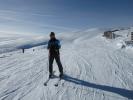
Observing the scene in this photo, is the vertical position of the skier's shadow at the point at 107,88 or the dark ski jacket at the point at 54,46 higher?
the dark ski jacket at the point at 54,46

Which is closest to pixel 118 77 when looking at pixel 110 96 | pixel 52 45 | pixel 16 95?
pixel 110 96

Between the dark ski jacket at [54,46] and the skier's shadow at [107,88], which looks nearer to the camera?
the skier's shadow at [107,88]

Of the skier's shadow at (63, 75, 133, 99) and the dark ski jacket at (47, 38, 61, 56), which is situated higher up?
the dark ski jacket at (47, 38, 61, 56)

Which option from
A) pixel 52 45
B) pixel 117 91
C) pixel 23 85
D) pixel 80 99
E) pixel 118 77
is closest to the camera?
pixel 80 99

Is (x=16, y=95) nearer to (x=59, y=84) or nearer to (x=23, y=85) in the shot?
(x=23, y=85)

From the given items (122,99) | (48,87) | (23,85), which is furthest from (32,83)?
(122,99)

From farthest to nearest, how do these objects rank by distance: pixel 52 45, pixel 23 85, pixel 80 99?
pixel 52 45, pixel 23 85, pixel 80 99

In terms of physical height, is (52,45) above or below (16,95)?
above

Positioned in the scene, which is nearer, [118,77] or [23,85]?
[23,85]

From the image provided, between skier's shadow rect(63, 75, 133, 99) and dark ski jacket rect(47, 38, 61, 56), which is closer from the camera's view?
skier's shadow rect(63, 75, 133, 99)

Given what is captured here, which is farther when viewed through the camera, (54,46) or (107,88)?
(54,46)

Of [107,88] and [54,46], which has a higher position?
[54,46]

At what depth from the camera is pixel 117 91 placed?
6.86m

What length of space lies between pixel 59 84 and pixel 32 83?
1.14 meters
